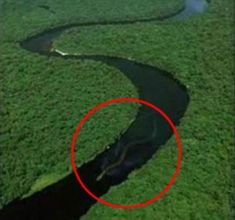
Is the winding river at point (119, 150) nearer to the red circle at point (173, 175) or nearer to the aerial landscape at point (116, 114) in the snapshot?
the aerial landscape at point (116, 114)

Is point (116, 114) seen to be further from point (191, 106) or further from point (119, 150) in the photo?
point (191, 106)

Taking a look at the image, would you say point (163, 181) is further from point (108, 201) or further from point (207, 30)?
point (207, 30)

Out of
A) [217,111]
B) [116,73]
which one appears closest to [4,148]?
[116,73]

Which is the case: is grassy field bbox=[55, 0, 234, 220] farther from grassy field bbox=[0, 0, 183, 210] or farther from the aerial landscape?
grassy field bbox=[0, 0, 183, 210]

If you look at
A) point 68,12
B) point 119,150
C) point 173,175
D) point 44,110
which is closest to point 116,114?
point 119,150

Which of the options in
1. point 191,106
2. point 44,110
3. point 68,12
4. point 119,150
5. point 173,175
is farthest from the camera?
point 68,12

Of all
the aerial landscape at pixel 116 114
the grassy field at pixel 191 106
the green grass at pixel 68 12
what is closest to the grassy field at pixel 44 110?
the aerial landscape at pixel 116 114
